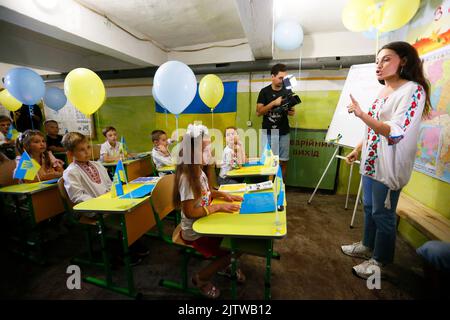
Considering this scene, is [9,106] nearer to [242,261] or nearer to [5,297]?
[5,297]

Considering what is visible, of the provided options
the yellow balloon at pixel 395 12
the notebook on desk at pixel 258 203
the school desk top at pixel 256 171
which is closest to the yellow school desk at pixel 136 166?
the school desk top at pixel 256 171

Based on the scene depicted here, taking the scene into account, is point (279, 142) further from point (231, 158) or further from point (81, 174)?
point (81, 174)

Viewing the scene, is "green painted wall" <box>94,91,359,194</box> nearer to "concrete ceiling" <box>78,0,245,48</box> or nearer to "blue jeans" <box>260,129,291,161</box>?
"blue jeans" <box>260,129,291,161</box>

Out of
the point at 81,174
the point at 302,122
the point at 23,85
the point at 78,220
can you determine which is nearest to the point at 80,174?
the point at 81,174

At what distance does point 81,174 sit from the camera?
6.08 ft

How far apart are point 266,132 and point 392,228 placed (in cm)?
205

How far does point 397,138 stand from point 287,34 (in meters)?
2.29

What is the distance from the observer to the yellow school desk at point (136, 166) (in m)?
3.20

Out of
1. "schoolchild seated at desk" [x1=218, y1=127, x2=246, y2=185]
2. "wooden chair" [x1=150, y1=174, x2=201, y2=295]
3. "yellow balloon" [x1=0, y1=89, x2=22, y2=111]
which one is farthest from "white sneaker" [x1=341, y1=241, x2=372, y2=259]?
"yellow balloon" [x1=0, y1=89, x2=22, y2=111]

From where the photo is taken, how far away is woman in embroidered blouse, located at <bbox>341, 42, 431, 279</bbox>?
1330 mm

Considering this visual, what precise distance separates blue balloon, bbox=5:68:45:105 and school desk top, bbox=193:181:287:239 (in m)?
3.10

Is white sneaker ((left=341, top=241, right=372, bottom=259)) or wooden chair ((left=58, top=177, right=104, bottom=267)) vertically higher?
wooden chair ((left=58, top=177, right=104, bottom=267))

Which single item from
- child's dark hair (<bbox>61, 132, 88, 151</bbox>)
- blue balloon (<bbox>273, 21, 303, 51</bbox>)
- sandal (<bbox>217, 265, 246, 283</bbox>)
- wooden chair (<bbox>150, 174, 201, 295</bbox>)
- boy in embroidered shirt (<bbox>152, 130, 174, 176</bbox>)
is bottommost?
sandal (<bbox>217, 265, 246, 283</bbox>)

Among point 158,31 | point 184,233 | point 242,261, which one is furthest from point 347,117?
point 158,31
